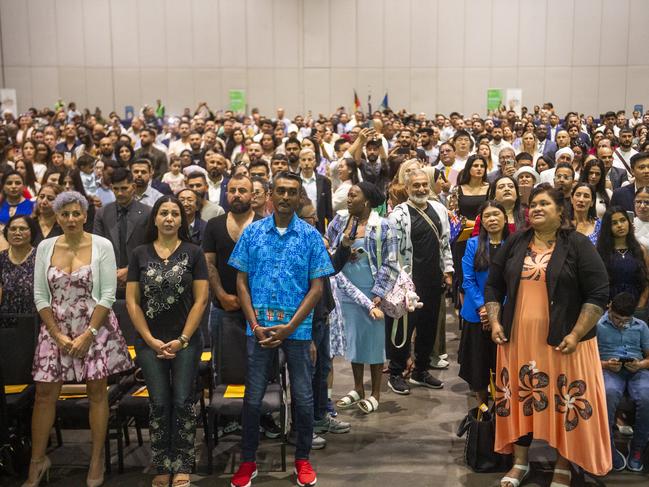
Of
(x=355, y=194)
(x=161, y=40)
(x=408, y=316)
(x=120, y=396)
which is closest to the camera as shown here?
(x=120, y=396)

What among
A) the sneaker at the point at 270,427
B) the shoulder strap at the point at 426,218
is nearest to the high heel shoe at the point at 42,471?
the sneaker at the point at 270,427

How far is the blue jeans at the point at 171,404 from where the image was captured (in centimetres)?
431

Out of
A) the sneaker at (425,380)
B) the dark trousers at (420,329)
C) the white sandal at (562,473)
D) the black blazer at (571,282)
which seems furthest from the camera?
the sneaker at (425,380)

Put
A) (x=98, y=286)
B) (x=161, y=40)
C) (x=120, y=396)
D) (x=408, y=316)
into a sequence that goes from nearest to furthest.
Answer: (x=98, y=286) < (x=120, y=396) < (x=408, y=316) < (x=161, y=40)

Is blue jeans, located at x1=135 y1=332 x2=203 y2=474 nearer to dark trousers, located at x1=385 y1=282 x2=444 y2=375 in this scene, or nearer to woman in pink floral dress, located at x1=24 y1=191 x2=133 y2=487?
woman in pink floral dress, located at x1=24 y1=191 x2=133 y2=487

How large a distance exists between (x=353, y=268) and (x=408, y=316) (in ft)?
2.89

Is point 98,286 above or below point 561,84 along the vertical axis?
below

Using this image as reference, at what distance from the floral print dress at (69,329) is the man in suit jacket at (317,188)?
358 cm

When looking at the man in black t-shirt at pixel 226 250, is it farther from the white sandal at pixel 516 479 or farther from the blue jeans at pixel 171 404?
the white sandal at pixel 516 479

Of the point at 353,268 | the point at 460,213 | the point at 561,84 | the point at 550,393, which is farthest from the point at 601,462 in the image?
the point at 561,84

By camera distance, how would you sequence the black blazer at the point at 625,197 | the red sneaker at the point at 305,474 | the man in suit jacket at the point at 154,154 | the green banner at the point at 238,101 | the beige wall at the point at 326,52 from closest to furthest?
the red sneaker at the point at 305,474
the black blazer at the point at 625,197
the man in suit jacket at the point at 154,154
the beige wall at the point at 326,52
the green banner at the point at 238,101

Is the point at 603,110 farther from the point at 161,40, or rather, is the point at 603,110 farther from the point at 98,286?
the point at 98,286

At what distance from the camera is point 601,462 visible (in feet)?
13.7

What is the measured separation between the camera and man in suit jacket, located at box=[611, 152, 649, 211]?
248 inches
